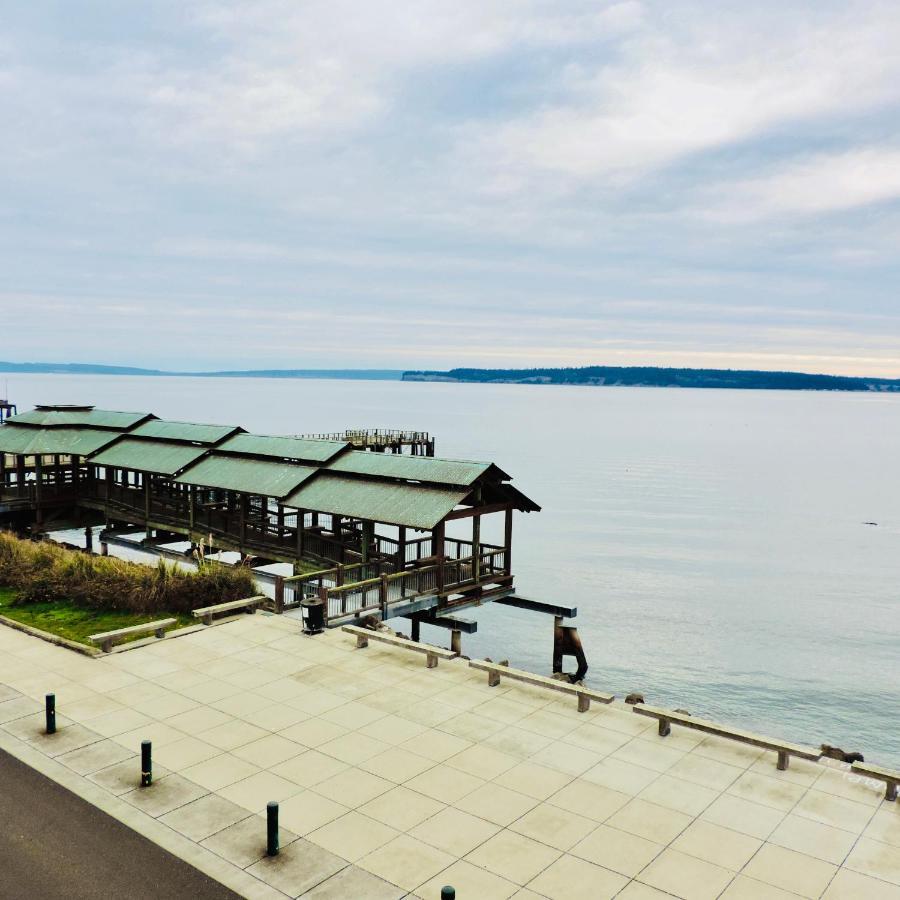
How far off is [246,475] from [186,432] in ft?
28.3

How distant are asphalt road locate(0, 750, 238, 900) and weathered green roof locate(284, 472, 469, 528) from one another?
46.9 feet

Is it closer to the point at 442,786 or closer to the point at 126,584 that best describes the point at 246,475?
the point at 126,584

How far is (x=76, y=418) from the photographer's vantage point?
46.0m

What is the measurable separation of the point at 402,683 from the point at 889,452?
167m

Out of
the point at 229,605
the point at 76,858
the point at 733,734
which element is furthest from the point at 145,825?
the point at 733,734

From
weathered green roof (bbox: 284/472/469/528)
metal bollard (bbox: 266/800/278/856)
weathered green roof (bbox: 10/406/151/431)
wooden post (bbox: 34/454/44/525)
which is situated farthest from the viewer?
weathered green roof (bbox: 10/406/151/431)

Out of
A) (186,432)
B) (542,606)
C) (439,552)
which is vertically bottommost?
(542,606)

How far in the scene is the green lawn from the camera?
21.3 metres

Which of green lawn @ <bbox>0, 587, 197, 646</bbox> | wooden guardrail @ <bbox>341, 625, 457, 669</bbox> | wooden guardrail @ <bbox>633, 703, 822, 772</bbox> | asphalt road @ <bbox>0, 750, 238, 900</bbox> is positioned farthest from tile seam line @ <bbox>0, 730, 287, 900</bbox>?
wooden guardrail @ <bbox>633, 703, 822, 772</bbox>

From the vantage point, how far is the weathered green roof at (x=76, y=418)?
44531 mm

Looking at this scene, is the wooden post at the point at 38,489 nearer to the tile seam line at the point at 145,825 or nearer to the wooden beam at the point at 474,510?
the wooden beam at the point at 474,510

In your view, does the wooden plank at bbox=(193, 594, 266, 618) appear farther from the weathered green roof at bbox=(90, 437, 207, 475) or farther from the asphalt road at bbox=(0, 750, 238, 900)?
the weathered green roof at bbox=(90, 437, 207, 475)

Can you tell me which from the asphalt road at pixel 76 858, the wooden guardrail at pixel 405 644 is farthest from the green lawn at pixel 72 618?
the asphalt road at pixel 76 858

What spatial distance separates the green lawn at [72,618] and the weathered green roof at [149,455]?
12998mm
